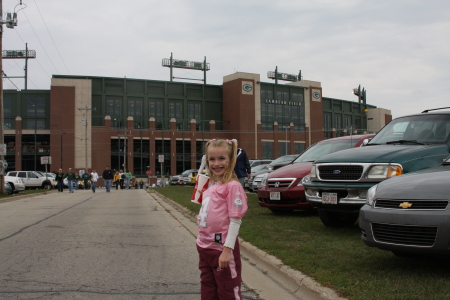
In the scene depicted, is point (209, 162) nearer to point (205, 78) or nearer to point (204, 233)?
point (204, 233)

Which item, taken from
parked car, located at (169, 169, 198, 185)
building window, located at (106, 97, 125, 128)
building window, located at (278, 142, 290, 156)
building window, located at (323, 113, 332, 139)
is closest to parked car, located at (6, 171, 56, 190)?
parked car, located at (169, 169, 198, 185)

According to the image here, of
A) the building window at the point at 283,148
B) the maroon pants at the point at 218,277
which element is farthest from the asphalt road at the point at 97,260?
the building window at the point at 283,148

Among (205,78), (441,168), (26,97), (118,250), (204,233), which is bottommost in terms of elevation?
(118,250)

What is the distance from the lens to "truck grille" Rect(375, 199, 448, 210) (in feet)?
15.6

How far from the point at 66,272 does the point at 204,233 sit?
3320mm

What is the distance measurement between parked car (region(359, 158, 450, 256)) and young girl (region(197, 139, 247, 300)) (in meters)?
2.22

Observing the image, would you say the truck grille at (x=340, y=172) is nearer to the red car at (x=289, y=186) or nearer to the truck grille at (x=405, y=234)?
the red car at (x=289, y=186)

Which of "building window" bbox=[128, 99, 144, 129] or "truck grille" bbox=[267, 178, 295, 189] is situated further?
"building window" bbox=[128, 99, 144, 129]

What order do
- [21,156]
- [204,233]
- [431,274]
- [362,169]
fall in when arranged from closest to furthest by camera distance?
1. [204,233]
2. [431,274]
3. [362,169]
4. [21,156]

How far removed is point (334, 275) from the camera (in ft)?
17.3

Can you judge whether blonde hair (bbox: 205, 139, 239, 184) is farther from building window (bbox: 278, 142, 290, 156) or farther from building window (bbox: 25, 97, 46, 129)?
building window (bbox: 278, 142, 290, 156)

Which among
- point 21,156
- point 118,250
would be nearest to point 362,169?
point 118,250

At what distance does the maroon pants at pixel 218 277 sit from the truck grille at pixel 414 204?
225cm

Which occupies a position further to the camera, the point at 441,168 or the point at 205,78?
the point at 205,78
